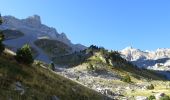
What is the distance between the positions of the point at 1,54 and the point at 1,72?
6.58m

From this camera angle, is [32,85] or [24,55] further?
[24,55]

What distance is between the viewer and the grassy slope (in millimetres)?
35281

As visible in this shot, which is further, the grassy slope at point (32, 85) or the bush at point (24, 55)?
the bush at point (24, 55)

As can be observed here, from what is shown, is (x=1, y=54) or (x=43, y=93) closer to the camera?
(x=43, y=93)

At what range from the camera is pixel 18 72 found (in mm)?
40125

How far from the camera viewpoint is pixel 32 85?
38938 mm

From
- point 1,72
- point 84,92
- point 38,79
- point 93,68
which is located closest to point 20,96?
point 1,72

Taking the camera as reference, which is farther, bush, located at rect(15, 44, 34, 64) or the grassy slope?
bush, located at rect(15, 44, 34, 64)

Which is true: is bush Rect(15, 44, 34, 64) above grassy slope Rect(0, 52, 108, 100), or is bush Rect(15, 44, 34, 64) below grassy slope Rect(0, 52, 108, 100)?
above

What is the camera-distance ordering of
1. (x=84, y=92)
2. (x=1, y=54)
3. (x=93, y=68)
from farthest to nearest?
(x=93, y=68)
(x=84, y=92)
(x=1, y=54)

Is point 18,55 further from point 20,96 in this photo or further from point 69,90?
point 20,96

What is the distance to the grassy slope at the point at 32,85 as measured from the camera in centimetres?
3528

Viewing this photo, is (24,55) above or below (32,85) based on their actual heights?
above

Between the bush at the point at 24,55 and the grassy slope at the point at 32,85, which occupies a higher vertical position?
the bush at the point at 24,55
